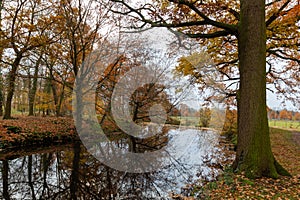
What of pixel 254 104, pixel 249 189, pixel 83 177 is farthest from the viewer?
pixel 83 177

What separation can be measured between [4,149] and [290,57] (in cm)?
1149

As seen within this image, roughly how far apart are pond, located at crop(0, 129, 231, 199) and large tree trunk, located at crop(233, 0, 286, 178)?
161cm

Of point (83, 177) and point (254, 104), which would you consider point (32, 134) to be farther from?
point (254, 104)

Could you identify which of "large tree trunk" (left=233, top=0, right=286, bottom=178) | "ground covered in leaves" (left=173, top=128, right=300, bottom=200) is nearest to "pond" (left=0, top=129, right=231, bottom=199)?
"ground covered in leaves" (left=173, top=128, right=300, bottom=200)

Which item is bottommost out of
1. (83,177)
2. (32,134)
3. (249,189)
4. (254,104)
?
(83,177)

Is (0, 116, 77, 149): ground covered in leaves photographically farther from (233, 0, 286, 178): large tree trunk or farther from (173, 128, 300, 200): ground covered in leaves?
(233, 0, 286, 178): large tree trunk

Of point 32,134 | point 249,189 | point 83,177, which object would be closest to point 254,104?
point 249,189

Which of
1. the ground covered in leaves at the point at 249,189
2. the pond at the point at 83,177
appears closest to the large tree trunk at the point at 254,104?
the ground covered in leaves at the point at 249,189

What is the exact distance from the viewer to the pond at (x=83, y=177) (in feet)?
16.2

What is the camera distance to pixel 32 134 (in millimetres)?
10250

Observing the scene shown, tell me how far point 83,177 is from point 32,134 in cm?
552

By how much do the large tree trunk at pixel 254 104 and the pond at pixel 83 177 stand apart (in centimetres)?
161

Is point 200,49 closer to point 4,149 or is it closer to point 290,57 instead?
point 290,57

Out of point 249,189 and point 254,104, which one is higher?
point 254,104
